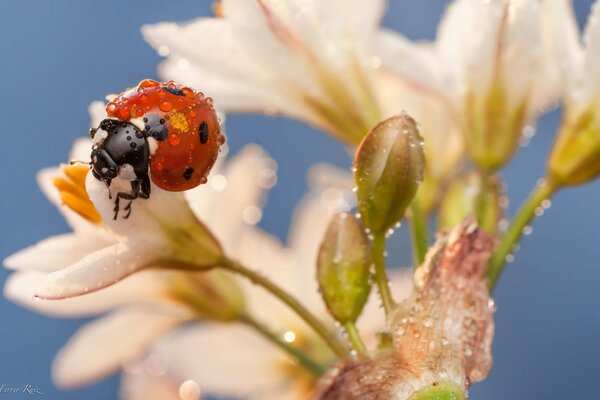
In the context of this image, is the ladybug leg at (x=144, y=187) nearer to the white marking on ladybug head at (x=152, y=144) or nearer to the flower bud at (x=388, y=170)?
the white marking on ladybug head at (x=152, y=144)

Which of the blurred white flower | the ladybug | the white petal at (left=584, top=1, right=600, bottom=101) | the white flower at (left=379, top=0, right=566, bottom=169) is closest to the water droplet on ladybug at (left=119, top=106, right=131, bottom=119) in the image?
the ladybug

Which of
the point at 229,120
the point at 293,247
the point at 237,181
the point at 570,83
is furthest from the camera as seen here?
the point at 229,120

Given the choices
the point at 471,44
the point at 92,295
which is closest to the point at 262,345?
the point at 92,295

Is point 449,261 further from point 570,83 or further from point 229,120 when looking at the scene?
point 229,120

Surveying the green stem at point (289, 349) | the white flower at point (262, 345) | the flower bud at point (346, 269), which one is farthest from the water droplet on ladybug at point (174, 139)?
the white flower at point (262, 345)

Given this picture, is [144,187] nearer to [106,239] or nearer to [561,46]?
[106,239]

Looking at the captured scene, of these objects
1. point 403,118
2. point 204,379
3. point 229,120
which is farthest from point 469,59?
point 229,120

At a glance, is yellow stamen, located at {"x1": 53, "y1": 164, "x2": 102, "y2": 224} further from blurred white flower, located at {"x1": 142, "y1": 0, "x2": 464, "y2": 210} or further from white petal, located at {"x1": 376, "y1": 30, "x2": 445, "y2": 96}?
white petal, located at {"x1": 376, "y1": 30, "x2": 445, "y2": 96}
